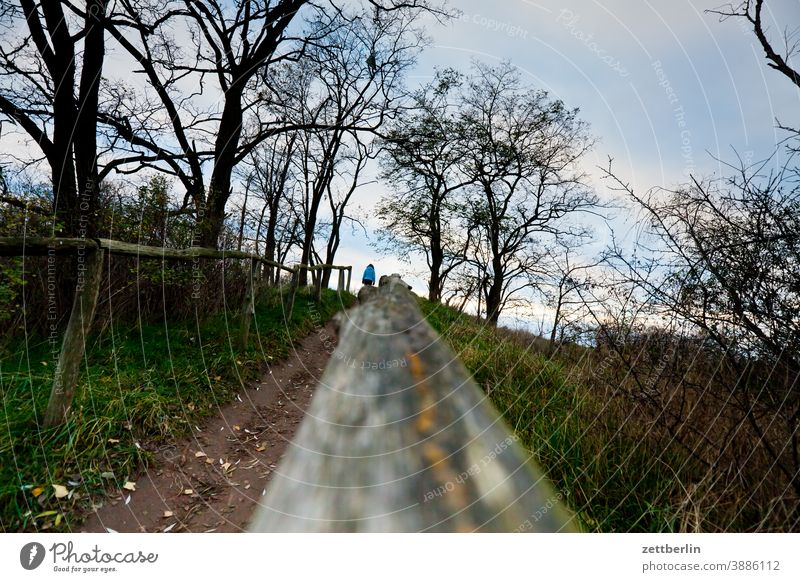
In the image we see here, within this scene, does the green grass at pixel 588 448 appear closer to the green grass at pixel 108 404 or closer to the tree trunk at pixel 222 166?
the green grass at pixel 108 404

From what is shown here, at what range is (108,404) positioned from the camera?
9.00 feet

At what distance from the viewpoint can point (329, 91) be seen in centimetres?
492

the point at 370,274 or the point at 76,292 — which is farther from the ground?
the point at 370,274

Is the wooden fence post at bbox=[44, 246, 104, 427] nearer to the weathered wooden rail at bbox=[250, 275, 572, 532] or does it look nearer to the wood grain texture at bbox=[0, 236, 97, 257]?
the wood grain texture at bbox=[0, 236, 97, 257]

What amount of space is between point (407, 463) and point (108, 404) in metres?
2.67

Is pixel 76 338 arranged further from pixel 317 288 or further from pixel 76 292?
pixel 317 288

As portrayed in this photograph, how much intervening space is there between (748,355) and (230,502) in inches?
131

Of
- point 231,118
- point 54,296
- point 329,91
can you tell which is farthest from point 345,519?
point 329,91

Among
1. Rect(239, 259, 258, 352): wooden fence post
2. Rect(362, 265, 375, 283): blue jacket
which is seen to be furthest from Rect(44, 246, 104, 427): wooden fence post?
Rect(362, 265, 375, 283): blue jacket

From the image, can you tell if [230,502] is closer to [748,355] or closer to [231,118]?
[748,355]

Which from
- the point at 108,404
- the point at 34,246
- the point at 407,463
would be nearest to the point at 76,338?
the point at 108,404
